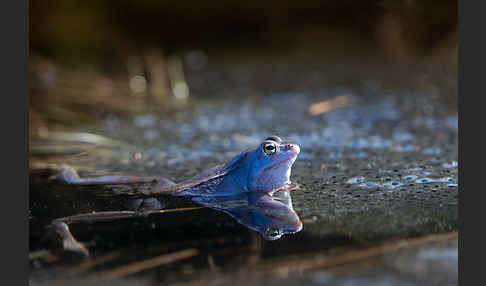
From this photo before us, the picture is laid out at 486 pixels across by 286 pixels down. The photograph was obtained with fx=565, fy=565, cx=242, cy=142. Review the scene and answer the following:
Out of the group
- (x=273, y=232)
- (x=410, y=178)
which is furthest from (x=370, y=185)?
(x=273, y=232)

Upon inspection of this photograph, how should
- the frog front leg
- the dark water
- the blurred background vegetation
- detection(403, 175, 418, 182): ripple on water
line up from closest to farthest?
the dark water
detection(403, 175, 418, 182): ripple on water
the frog front leg
the blurred background vegetation

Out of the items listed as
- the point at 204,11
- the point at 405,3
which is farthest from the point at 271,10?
the point at 405,3

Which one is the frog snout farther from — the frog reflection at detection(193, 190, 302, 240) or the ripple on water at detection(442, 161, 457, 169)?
the ripple on water at detection(442, 161, 457, 169)

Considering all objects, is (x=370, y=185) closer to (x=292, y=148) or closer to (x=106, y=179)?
(x=292, y=148)

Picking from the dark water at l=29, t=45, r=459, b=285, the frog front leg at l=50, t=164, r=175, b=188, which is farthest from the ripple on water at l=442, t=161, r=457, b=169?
the frog front leg at l=50, t=164, r=175, b=188

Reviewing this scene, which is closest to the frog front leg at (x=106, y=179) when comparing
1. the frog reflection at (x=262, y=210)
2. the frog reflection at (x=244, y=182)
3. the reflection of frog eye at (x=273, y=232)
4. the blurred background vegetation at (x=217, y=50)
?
the frog reflection at (x=244, y=182)

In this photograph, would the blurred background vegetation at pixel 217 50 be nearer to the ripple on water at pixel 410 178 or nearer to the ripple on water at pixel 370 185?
the ripple on water at pixel 410 178
